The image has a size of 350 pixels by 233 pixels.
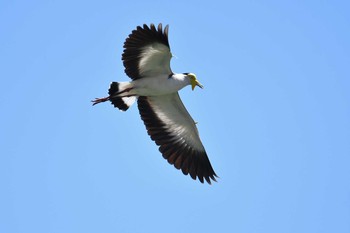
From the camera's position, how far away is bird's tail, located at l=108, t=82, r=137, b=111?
16.9m

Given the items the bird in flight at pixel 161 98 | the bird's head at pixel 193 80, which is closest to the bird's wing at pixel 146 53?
the bird in flight at pixel 161 98

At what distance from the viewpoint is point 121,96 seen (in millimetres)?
16984

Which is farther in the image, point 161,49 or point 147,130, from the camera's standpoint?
point 147,130

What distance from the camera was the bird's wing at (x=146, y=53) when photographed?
632 inches

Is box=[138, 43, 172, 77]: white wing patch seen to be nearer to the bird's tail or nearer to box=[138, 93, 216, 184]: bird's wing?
the bird's tail

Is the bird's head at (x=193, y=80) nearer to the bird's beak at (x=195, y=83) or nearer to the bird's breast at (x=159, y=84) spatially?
the bird's beak at (x=195, y=83)

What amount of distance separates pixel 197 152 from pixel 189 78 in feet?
6.26

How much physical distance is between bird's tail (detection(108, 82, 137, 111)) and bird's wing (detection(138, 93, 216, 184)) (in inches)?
16.0

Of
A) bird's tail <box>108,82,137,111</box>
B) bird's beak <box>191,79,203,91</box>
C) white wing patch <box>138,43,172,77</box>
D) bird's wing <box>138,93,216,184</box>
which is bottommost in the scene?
bird's wing <box>138,93,216,184</box>

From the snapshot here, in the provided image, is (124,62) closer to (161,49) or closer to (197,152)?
(161,49)

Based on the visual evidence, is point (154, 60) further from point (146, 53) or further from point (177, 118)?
point (177, 118)

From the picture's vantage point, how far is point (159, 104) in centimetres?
1777

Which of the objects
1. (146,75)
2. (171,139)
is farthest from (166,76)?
(171,139)

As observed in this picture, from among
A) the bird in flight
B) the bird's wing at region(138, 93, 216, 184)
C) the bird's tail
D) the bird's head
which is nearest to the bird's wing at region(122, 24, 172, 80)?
the bird in flight
